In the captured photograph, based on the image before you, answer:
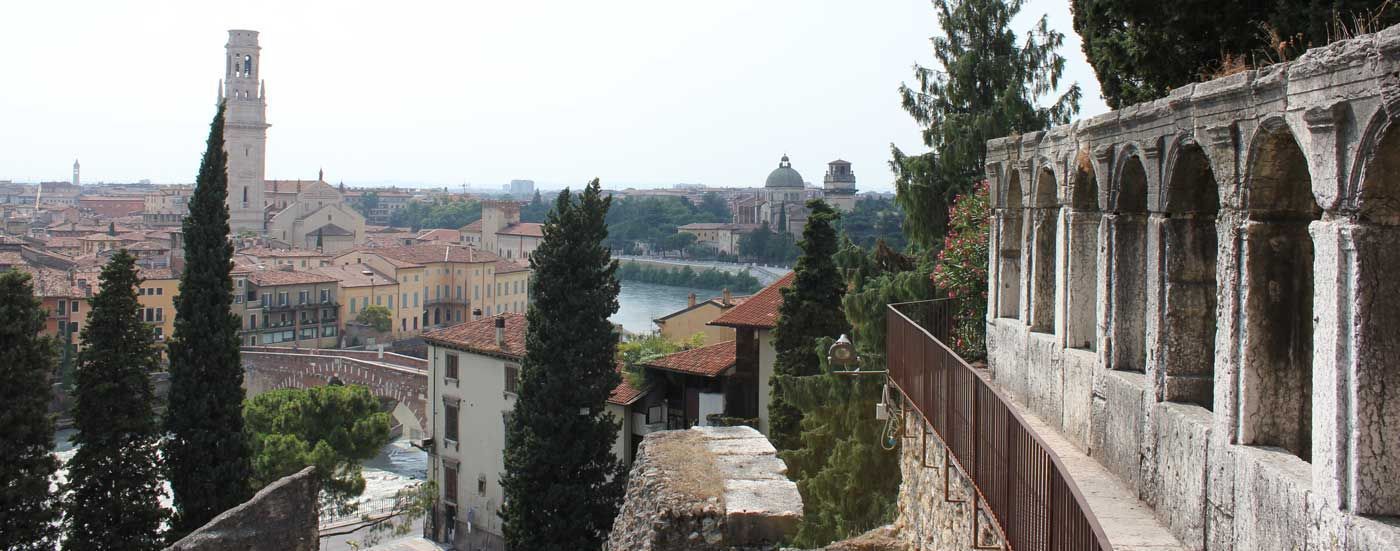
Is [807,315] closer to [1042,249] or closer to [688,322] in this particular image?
[1042,249]

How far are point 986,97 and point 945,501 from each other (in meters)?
12.3

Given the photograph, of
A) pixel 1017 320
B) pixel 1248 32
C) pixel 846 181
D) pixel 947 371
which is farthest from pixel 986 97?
pixel 846 181

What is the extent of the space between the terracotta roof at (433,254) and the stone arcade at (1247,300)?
7188 centimetres

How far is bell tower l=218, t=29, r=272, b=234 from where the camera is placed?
360ft

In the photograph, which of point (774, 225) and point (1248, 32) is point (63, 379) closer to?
point (1248, 32)

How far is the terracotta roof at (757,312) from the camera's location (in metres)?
25.6

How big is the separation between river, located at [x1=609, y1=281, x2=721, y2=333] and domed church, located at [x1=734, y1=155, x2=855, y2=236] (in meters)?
16.3

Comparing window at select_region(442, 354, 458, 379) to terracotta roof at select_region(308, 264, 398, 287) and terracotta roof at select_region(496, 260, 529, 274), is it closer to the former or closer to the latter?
terracotta roof at select_region(308, 264, 398, 287)

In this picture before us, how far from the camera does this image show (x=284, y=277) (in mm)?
65812

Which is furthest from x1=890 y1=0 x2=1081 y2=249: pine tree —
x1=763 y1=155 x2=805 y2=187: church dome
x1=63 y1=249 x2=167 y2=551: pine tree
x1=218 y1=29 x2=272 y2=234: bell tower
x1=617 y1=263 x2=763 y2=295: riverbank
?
x1=763 y1=155 x2=805 y2=187: church dome

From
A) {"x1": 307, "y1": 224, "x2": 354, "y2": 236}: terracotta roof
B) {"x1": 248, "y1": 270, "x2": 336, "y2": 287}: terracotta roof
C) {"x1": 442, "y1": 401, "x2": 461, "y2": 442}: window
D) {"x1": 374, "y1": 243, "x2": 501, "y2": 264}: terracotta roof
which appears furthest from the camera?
{"x1": 307, "y1": 224, "x2": 354, "y2": 236}: terracotta roof

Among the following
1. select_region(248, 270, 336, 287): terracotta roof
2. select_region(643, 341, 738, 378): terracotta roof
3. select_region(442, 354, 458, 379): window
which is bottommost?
select_region(442, 354, 458, 379): window

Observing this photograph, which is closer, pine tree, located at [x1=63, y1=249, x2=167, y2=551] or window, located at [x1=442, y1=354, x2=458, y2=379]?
pine tree, located at [x1=63, y1=249, x2=167, y2=551]

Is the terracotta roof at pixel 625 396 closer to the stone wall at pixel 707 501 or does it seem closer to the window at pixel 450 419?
the window at pixel 450 419
